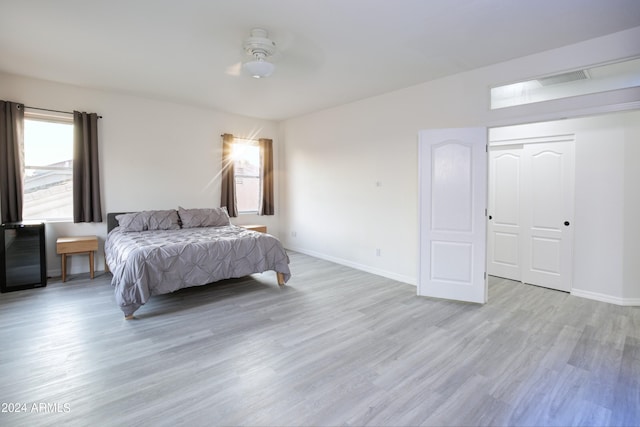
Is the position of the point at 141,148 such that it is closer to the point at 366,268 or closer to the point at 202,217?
the point at 202,217

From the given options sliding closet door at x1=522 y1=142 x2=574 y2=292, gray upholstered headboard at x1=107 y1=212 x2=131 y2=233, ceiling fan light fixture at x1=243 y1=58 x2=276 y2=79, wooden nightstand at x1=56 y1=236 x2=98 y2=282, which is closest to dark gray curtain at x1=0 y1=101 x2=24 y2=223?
wooden nightstand at x1=56 y1=236 x2=98 y2=282

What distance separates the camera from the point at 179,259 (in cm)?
339

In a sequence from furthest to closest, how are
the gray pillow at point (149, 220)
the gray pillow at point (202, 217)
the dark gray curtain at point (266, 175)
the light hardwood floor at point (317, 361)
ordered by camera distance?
the dark gray curtain at point (266, 175) < the gray pillow at point (202, 217) < the gray pillow at point (149, 220) < the light hardwood floor at point (317, 361)

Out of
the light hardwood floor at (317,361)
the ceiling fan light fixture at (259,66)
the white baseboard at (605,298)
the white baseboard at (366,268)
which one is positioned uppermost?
the ceiling fan light fixture at (259,66)

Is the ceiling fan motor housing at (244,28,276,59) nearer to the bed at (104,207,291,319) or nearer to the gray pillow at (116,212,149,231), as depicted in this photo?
the bed at (104,207,291,319)

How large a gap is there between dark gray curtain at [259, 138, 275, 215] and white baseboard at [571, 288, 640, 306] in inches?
204

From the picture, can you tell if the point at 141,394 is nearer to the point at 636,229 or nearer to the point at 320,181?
the point at 320,181

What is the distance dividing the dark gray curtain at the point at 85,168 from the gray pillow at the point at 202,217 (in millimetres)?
1204

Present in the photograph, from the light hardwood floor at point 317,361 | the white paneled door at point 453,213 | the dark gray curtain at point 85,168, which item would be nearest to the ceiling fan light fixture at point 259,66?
the white paneled door at point 453,213

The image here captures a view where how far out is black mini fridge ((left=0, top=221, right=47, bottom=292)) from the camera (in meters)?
3.81

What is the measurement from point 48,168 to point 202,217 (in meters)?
2.20

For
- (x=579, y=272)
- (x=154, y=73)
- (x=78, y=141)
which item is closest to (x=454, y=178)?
(x=579, y=272)

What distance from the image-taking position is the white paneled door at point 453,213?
3.49m

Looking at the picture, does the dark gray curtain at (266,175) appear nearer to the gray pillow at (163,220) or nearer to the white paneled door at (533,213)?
the gray pillow at (163,220)
